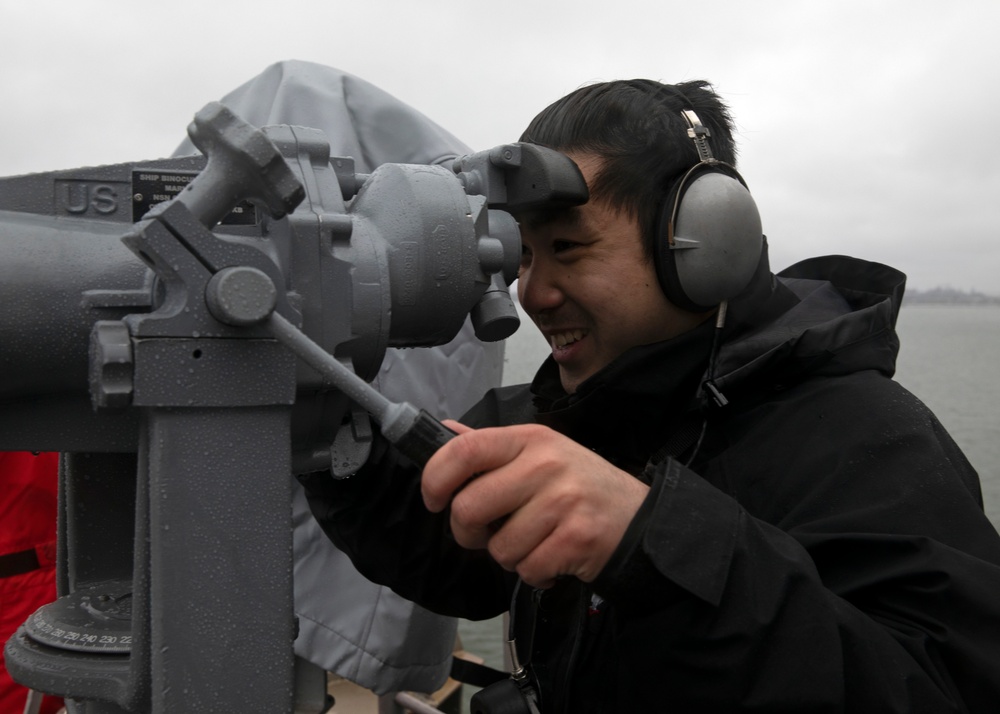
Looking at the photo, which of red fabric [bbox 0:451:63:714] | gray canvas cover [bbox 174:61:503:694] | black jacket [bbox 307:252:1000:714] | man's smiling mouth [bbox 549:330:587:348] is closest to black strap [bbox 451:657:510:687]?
black jacket [bbox 307:252:1000:714]

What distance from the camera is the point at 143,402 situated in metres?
0.84

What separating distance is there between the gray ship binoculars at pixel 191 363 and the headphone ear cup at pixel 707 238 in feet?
2.03

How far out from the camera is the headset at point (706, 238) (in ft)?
4.87

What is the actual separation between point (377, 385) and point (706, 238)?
1309mm

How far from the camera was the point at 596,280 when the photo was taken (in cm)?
160

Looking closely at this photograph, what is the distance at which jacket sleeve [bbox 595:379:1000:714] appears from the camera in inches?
38.2

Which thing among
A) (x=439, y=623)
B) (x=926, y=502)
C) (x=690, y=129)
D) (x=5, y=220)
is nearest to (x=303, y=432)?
(x=5, y=220)

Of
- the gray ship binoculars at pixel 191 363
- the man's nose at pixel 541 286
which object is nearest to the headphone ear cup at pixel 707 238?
the man's nose at pixel 541 286

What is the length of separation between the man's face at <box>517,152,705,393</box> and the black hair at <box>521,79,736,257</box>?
0.03 meters

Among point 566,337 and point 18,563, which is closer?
point 566,337

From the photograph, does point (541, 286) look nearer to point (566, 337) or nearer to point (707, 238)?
point (566, 337)

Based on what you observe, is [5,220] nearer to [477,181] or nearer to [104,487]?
[104,487]

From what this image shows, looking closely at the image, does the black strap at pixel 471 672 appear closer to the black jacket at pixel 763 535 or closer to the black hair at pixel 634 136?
the black jacket at pixel 763 535

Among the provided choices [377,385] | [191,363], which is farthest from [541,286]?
[377,385]
